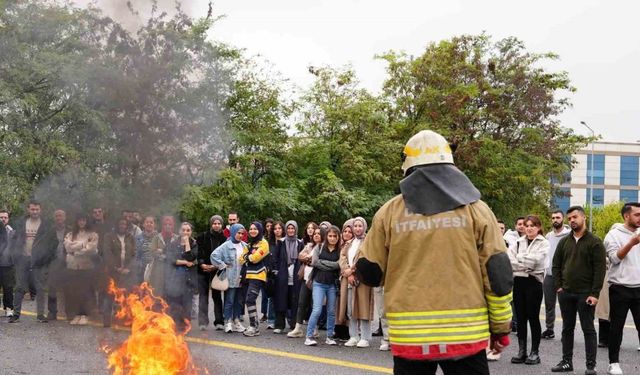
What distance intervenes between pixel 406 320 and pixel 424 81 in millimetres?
28273

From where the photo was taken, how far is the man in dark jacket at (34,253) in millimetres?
A: 11930

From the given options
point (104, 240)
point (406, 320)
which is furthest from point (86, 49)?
point (406, 320)

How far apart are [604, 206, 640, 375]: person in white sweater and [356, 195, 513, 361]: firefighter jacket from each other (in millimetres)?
5048

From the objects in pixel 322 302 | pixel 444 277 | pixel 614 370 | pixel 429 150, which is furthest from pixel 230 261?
pixel 444 277

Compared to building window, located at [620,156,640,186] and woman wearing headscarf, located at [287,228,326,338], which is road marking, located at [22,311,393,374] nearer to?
woman wearing headscarf, located at [287,228,326,338]

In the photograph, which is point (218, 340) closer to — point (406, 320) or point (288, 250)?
point (288, 250)

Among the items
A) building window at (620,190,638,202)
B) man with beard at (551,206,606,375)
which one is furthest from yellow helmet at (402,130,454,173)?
building window at (620,190,638,202)

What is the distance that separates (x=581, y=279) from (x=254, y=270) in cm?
489

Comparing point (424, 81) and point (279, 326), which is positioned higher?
point (424, 81)

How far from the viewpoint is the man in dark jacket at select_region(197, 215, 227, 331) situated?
11.7 meters

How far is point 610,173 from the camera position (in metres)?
104

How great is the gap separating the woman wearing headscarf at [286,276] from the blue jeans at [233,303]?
58cm

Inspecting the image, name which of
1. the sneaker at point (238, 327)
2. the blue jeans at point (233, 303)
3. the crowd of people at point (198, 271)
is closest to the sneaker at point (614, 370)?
the crowd of people at point (198, 271)

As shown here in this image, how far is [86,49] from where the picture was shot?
35.4ft
